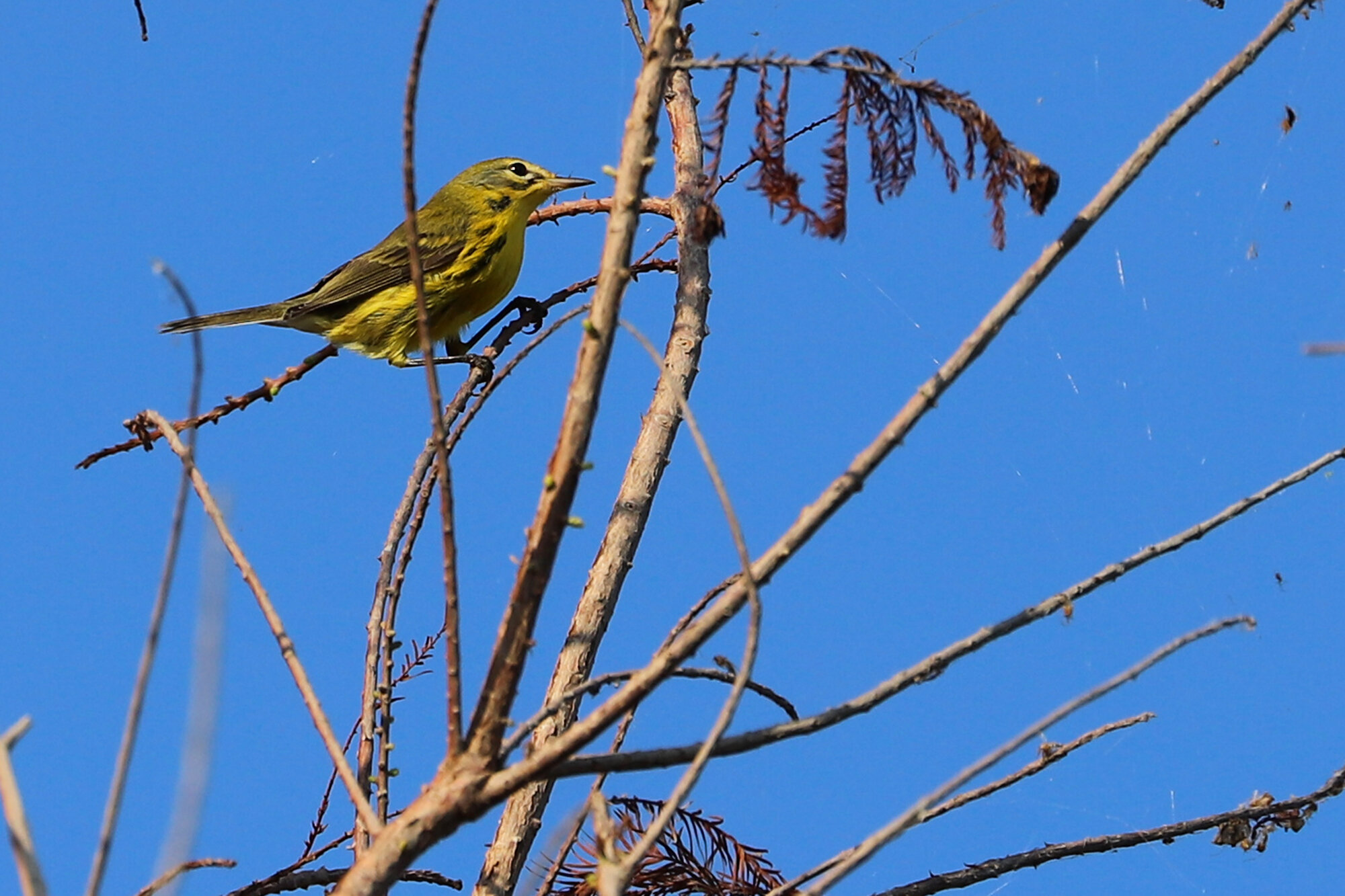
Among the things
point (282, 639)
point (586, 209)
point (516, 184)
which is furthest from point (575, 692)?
point (516, 184)

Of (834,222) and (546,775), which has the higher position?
(834,222)

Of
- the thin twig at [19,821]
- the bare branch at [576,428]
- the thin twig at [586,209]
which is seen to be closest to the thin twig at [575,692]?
the bare branch at [576,428]

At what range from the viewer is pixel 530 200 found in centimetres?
655

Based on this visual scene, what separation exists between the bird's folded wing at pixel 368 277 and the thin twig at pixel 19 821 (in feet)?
16.2

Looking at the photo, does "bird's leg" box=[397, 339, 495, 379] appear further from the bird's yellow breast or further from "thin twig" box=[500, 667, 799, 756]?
"thin twig" box=[500, 667, 799, 756]

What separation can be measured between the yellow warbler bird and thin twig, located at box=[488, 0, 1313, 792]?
4529 millimetres

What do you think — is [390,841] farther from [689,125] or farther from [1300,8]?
[689,125]

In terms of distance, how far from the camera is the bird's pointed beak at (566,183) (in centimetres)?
637

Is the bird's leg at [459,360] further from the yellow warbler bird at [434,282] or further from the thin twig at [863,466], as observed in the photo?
the thin twig at [863,466]

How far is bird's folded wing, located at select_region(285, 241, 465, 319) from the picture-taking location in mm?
6203

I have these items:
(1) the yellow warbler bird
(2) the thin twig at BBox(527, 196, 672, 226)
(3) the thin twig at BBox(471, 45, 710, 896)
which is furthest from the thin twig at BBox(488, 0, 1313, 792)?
(1) the yellow warbler bird

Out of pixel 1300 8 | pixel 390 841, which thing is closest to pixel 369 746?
pixel 390 841

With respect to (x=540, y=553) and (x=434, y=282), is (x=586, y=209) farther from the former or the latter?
(x=540, y=553)

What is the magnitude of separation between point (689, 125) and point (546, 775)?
9.35ft
